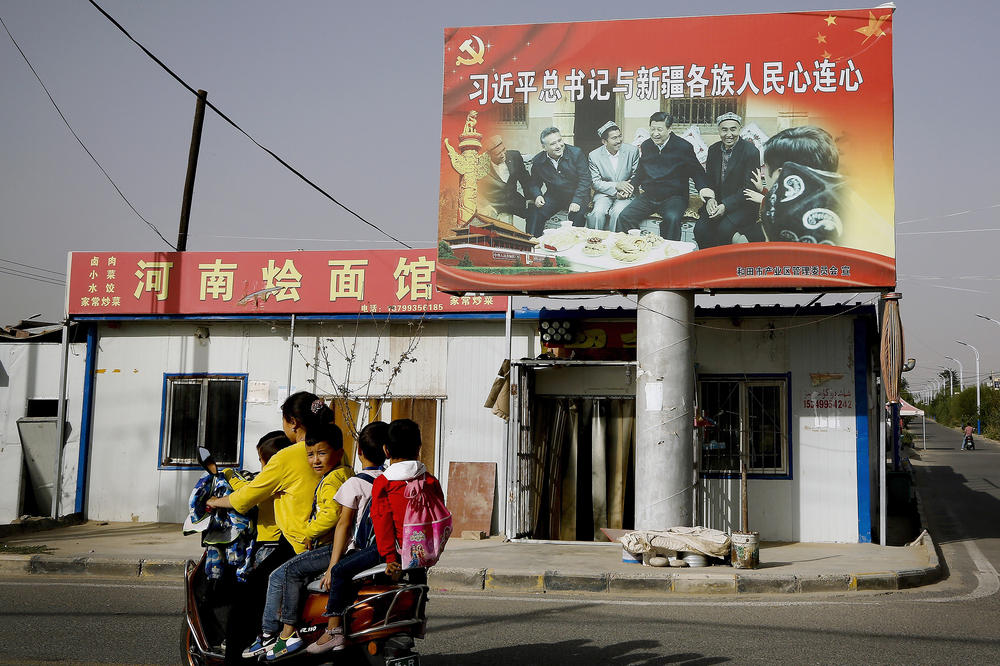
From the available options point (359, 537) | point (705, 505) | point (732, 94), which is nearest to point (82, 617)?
point (359, 537)

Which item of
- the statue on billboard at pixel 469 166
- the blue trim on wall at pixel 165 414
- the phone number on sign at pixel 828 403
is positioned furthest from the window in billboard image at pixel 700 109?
the blue trim on wall at pixel 165 414

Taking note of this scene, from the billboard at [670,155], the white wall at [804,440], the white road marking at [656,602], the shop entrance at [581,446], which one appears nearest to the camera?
the white road marking at [656,602]

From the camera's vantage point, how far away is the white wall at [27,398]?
1419cm

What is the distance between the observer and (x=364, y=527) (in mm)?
5082

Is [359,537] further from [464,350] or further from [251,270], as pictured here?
[251,270]

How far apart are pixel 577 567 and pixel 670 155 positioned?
16.3 ft

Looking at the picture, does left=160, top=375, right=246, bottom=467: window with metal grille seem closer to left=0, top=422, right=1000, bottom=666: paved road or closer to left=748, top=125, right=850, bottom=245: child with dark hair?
left=0, top=422, right=1000, bottom=666: paved road

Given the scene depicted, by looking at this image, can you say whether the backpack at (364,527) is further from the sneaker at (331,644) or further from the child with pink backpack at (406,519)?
the sneaker at (331,644)

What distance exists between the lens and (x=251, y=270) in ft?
44.8

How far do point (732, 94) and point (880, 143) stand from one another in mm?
1784

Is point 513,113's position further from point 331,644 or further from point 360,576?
point 331,644

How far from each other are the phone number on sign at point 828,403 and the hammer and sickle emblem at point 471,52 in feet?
20.2

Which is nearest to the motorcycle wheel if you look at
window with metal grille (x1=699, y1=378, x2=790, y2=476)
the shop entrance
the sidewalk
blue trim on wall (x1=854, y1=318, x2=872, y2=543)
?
the sidewalk

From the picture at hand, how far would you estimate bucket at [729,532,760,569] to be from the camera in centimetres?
978
